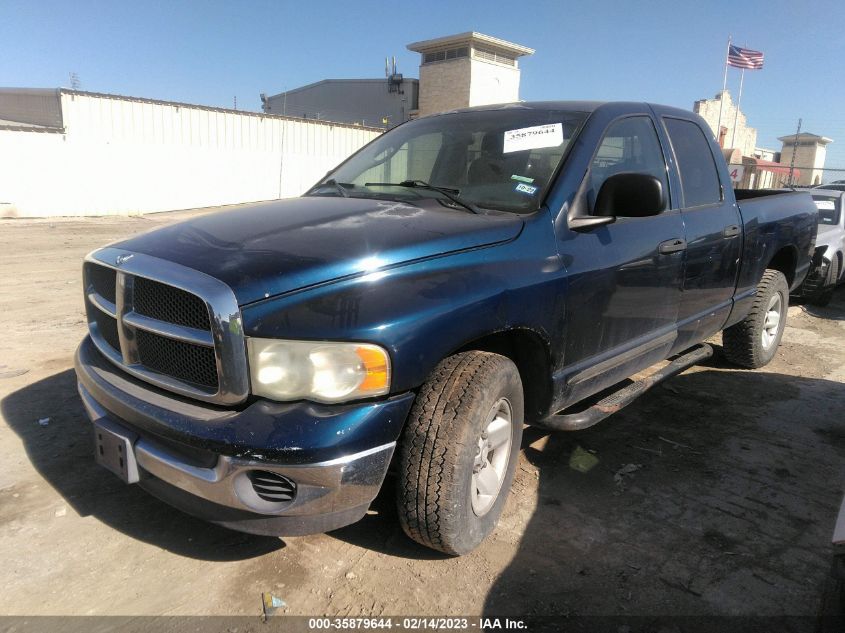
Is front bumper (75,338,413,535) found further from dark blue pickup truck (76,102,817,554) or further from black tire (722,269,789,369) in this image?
black tire (722,269,789,369)

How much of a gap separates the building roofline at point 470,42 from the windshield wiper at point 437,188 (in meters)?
33.9

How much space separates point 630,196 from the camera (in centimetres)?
282

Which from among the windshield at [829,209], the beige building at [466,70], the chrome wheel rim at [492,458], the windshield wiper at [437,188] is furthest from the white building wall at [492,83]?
the chrome wheel rim at [492,458]

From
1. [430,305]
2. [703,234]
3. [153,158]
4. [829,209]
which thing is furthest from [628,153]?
[153,158]

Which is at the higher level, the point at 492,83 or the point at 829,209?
the point at 492,83

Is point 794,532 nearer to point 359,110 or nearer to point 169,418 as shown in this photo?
point 169,418

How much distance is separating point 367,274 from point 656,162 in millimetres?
2335

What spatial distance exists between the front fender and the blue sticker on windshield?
0.77 feet

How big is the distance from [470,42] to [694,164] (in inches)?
1319

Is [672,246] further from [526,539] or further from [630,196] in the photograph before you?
[526,539]

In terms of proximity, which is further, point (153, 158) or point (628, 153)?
point (153, 158)

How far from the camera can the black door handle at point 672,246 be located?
335 cm

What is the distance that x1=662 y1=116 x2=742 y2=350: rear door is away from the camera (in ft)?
12.2

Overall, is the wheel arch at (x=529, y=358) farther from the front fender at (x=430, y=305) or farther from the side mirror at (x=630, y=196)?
the side mirror at (x=630, y=196)
